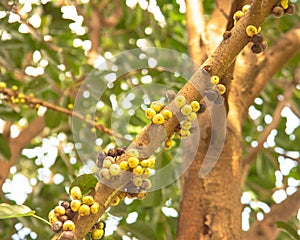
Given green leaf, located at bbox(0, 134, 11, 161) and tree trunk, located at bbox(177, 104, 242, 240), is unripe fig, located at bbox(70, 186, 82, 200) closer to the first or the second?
tree trunk, located at bbox(177, 104, 242, 240)

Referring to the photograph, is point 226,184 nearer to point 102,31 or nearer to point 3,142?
point 3,142

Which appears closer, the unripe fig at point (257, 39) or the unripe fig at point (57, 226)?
the unripe fig at point (57, 226)

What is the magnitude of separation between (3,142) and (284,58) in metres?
1.20

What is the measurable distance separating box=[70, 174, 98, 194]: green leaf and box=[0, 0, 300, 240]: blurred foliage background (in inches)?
23.9

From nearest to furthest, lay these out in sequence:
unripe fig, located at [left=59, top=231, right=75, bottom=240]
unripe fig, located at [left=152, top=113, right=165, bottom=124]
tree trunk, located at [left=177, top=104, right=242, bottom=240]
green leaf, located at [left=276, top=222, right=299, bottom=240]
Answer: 1. unripe fig, located at [left=59, top=231, right=75, bottom=240]
2. unripe fig, located at [left=152, top=113, right=165, bottom=124]
3. tree trunk, located at [left=177, top=104, right=242, bottom=240]
4. green leaf, located at [left=276, top=222, right=299, bottom=240]

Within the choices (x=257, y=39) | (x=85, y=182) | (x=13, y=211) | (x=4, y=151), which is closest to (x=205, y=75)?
(x=257, y=39)

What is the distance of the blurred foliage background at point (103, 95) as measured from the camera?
2.24m

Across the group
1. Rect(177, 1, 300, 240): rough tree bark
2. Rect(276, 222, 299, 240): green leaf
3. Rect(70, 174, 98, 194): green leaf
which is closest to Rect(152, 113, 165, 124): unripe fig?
Rect(70, 174, 98, 194): green leaf

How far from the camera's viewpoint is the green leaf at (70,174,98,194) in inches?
48.9

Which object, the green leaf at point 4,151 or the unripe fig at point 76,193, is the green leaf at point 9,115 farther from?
the unripe fig at point 76,193

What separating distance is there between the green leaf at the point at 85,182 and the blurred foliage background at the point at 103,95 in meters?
0.61

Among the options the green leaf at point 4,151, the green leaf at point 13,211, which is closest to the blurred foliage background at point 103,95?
the green leaf at point 4,151

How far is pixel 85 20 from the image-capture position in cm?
303

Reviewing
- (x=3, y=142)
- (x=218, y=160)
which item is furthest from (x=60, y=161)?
(x=218, y=160)
